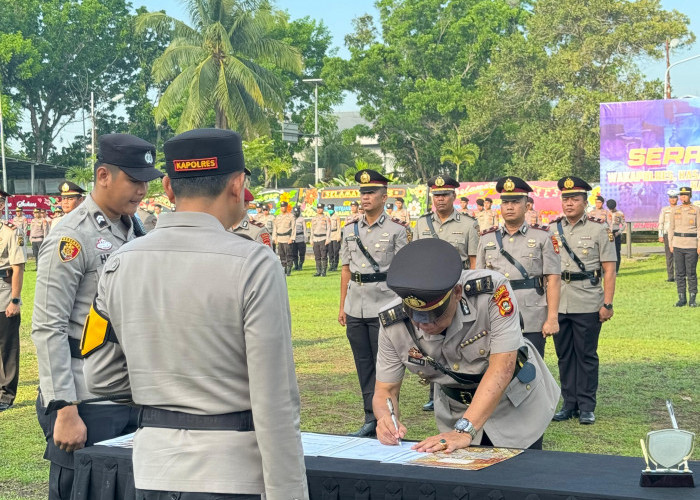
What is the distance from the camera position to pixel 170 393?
2508mm

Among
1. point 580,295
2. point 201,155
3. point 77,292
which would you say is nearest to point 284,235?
point 580,295

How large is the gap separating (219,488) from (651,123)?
26.2m

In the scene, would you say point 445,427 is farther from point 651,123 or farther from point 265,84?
point 265,84

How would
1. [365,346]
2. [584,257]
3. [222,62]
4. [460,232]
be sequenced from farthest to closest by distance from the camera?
1. [222,62]
2. [460,232]
3. [584,257]
4. [365,346]

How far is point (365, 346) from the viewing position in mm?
8039

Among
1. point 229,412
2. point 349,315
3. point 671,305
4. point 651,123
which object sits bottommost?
point 671,305

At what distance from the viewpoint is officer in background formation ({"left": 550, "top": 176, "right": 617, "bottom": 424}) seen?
8.13 m

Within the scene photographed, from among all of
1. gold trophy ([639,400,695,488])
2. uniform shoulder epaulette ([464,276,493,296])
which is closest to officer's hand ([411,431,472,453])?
uniform shoulder epaulette ([464,276,493,296])

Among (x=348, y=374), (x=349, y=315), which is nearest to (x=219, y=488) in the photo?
(x=349, y=315)

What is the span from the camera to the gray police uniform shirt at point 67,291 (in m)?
3.83

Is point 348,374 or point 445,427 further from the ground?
point 445,427

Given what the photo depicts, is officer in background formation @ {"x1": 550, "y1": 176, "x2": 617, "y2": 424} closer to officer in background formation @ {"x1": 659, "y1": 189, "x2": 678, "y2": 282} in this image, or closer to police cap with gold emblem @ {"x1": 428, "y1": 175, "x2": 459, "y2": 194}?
police cap with gold emblem @ {"x1": 428, "y1": 175, "x2": 459, "y2": 194}

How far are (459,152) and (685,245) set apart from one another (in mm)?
30199

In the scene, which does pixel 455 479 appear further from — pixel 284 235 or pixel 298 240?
pixel 298 240
